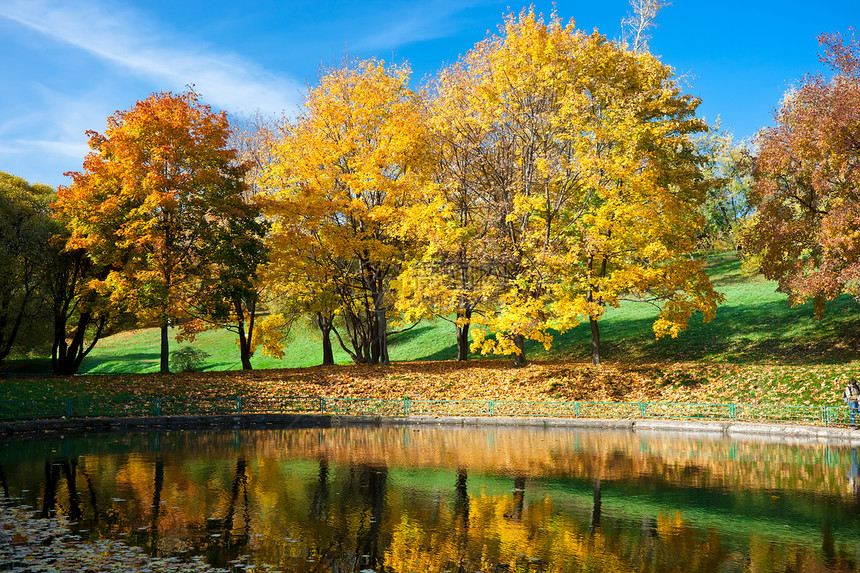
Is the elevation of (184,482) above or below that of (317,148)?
below

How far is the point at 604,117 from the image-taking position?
30.2 meters

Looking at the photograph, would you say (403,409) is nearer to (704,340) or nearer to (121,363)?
(704,340)

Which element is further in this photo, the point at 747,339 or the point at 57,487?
the point at 747,339

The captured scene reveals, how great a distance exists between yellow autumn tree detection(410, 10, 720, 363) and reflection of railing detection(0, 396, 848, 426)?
290 cm

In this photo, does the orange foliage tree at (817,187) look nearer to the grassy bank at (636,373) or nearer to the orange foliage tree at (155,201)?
the grassy bank at (636,373)

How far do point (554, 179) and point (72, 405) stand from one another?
2173 cm

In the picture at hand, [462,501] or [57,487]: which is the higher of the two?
[57,487]

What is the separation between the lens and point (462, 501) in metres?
12.7

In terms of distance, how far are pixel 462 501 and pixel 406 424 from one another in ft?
45.6

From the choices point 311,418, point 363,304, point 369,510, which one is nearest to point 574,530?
point 369,510

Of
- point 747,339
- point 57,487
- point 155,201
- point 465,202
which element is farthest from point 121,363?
point 747,339

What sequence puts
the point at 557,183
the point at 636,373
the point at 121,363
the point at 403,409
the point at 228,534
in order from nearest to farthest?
1. the point at 228,534
2. the point at 403,409
3. the point at 636,373
4. the point at 557,183
5. the point at 121,363

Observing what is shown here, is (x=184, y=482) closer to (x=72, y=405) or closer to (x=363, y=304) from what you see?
(x=72, y=405)

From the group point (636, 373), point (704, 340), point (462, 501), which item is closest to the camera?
point (462, 501)
